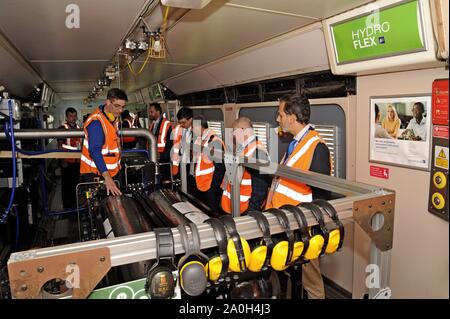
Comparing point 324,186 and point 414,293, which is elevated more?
point 324,186

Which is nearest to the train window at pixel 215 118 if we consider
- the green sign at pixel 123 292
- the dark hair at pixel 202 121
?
the dark hair at pixel 202 121

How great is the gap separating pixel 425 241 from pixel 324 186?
1.27 metres

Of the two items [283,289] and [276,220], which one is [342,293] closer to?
[283,289]

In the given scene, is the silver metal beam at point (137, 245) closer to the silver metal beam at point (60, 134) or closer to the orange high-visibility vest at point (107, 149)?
the silver metal beam at point (60, 134)

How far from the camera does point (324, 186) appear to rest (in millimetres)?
1384

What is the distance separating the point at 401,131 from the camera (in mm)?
2275

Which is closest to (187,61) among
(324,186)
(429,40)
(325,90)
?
(325,90)

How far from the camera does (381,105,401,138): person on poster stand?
7.57 ft

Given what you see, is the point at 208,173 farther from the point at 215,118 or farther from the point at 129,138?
the point at 129,138

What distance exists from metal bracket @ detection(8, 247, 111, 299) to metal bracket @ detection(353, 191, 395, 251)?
845 mm

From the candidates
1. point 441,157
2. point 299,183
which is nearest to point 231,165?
point 299,183

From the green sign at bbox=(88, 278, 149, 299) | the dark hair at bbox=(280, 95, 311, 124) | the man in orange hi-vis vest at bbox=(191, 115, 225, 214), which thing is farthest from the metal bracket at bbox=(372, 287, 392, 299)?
the man in orange hi-vis vest at bbox=(191, 115, 225, 214)

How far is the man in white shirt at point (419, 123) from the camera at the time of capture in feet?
6.90

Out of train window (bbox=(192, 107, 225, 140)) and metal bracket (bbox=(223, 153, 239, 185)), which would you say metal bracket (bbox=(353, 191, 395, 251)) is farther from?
train window (bbox=(192, 107, 225, 140))
